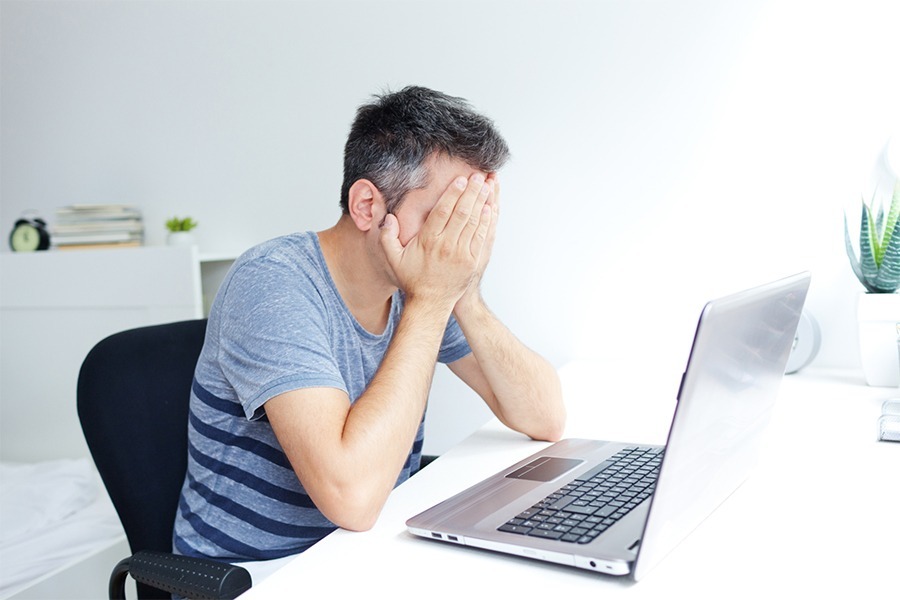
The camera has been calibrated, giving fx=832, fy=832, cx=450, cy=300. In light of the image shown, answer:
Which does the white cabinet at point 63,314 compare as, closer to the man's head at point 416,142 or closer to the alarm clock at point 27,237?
the alarm clock at point 27,237

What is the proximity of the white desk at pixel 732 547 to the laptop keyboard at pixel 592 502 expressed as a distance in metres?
0.04

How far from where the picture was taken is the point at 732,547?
789 millimetres

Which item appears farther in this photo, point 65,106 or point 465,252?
point 65,106

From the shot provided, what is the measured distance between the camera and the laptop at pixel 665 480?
2.25 feet

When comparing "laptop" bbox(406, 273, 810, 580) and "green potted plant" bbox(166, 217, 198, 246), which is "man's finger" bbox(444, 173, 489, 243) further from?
"green potted plant" bbox(166, 217, 198, 246)

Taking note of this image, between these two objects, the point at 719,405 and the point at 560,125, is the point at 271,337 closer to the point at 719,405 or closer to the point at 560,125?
the point at 719,405

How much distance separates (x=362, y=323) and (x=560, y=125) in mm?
827

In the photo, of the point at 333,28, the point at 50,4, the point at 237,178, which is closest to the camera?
the point at 333,28

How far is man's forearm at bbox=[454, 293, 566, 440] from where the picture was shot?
1234 millimetres

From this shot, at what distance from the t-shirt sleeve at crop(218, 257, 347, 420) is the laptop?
9.6 inches

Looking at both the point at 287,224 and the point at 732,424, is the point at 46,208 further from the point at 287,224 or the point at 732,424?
the point at 732,424

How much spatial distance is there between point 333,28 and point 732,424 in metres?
1.59

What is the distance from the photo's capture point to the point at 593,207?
6.12 feet

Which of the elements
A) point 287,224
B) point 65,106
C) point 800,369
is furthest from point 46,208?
point 800,369
